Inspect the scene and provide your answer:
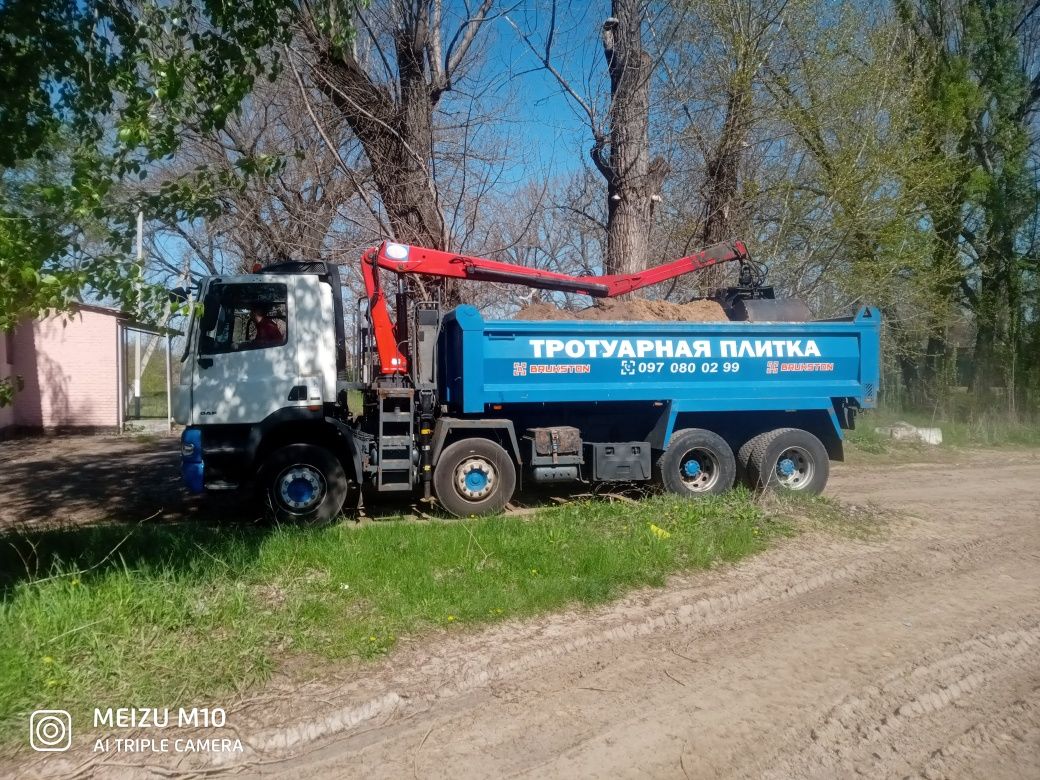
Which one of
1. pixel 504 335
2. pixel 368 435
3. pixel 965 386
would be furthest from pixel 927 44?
pixel 368 435

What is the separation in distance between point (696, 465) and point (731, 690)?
5.73m

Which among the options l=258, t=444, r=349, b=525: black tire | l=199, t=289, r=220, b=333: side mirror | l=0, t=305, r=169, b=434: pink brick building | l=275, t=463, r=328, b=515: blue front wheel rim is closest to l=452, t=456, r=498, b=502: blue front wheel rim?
l=258, t=444, r=349, b=525: black tire

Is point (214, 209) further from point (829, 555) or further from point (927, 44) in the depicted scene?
point (927, 44)

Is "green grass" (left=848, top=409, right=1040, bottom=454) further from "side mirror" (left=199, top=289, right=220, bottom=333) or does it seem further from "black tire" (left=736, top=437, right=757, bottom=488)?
"side mirror" (left=199, top=289, right=220, bottom=333)

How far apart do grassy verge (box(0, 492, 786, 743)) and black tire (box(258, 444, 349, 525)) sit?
2.00ft

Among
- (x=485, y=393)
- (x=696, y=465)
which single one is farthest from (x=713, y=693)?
(x=696, y=465)

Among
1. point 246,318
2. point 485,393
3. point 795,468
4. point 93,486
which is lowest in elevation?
point 93,486

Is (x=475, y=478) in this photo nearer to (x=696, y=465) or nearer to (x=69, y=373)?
(x=696, y=465)

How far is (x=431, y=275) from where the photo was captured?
9.90 meters

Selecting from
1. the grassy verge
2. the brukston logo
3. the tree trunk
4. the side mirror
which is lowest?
the brukston logo

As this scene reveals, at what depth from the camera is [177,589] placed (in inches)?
215

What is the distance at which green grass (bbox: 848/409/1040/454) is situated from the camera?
16984 millimetres

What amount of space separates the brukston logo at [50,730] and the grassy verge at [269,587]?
0.06 metres

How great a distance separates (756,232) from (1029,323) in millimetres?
10720
